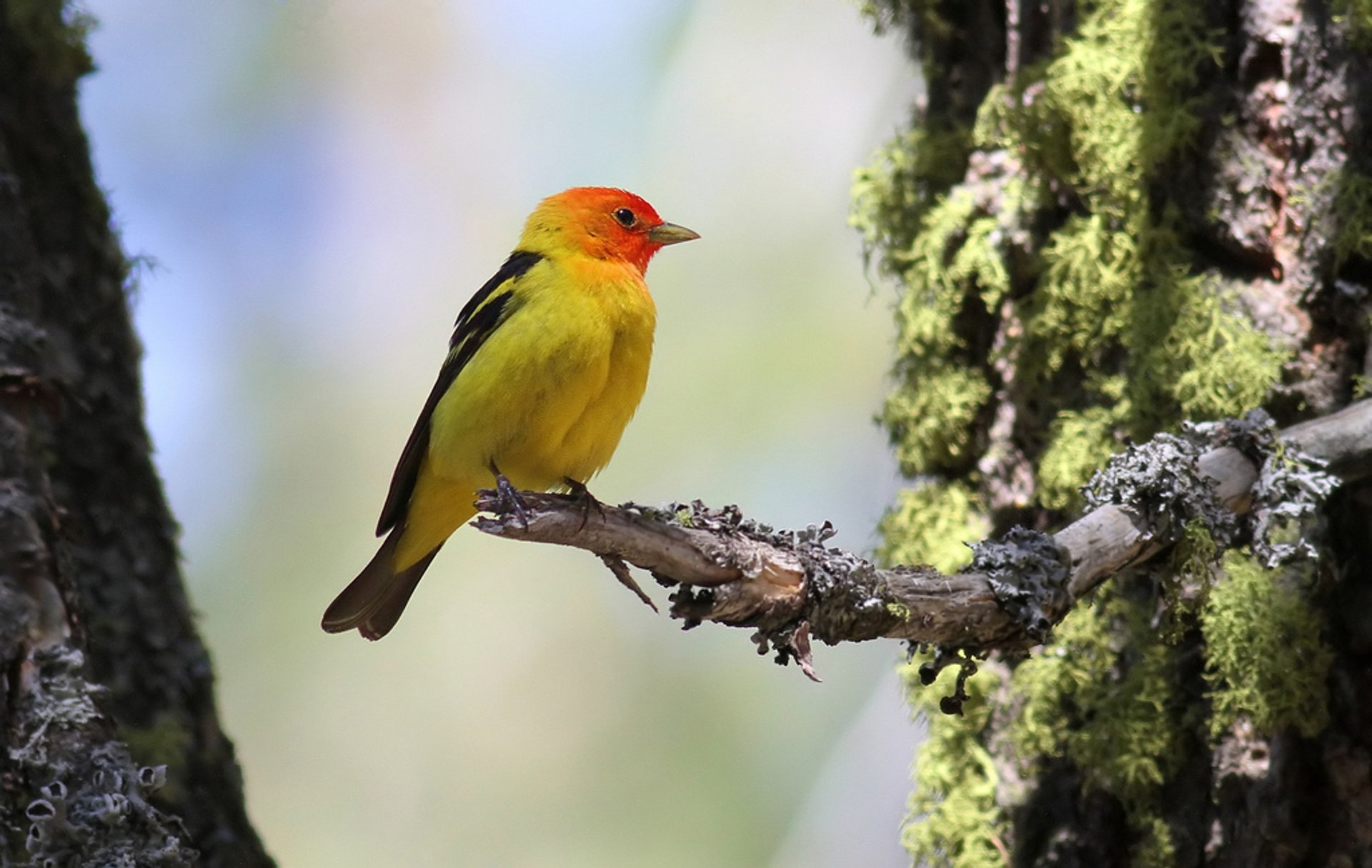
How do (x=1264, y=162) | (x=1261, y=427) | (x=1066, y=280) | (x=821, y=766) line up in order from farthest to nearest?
(x=821, y=766) → (x=1066, y=280) → (x=1264, y=162) → (x=1261, y=427)

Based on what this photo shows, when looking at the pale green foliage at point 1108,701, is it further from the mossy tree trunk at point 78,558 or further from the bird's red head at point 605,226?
the mossy tree trunk at point 78,558

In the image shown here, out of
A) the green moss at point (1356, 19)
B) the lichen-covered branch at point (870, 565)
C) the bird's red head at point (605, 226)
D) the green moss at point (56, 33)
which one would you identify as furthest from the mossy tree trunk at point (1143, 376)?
the green moss at point (56, 33)

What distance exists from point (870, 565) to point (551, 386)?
4.12ft

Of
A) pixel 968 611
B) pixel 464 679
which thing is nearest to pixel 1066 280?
pixel 968 611

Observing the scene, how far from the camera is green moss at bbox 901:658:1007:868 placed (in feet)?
12.1

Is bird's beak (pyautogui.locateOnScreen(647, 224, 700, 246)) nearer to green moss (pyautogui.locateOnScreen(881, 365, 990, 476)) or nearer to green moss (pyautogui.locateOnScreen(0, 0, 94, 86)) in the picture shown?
green moss (pyautogui.locateOnScreen(881, 365, 990, 476))

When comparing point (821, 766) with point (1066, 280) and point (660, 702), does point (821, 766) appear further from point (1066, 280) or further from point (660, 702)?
point (1066, 280)

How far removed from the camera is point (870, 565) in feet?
8.54

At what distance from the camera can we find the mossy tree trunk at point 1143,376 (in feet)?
10.3

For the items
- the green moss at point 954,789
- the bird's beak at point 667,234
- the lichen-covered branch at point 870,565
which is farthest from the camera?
the bird's beak at point 667,234

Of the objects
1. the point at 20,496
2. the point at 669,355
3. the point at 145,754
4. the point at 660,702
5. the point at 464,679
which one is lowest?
the point at 145,754

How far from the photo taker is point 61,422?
12.6 feet

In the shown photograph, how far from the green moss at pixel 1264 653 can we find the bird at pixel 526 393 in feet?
5.50

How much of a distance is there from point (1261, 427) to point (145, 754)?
117 inches
